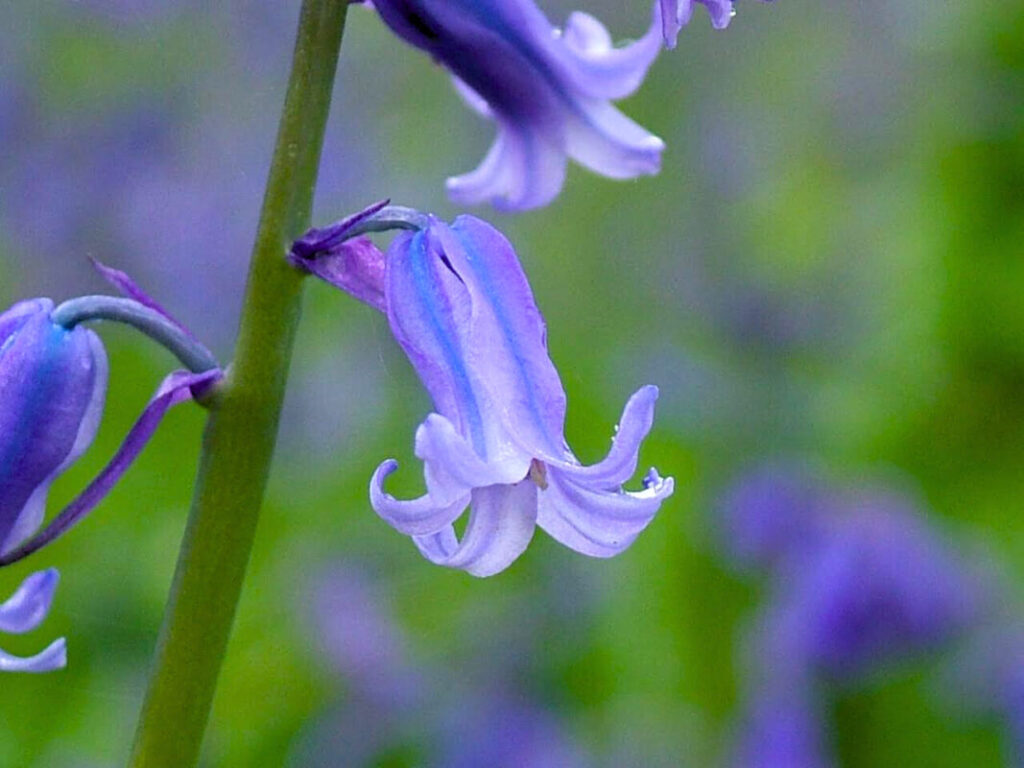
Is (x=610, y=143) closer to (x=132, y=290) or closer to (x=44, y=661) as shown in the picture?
(x=132, y=290)

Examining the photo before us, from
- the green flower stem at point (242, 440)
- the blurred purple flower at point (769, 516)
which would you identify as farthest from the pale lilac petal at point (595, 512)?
the blurred purple flower at point (769, 516)

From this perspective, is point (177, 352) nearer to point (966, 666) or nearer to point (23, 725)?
point (23, 725)

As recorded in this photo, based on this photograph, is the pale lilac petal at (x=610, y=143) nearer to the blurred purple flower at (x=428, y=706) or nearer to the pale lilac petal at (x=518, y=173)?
the pale lilac petal at (x=518, y=173)

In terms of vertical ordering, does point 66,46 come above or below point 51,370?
above

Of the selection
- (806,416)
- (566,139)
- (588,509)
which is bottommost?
(588,509)

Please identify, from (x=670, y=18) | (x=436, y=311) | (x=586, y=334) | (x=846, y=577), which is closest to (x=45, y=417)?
(x=436, y=311)

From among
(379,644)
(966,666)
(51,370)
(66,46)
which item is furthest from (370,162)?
(51,370)

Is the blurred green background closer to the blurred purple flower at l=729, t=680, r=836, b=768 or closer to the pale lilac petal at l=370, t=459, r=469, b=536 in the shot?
the blurred purple flower at l=729, t=680, r=836, b=768
